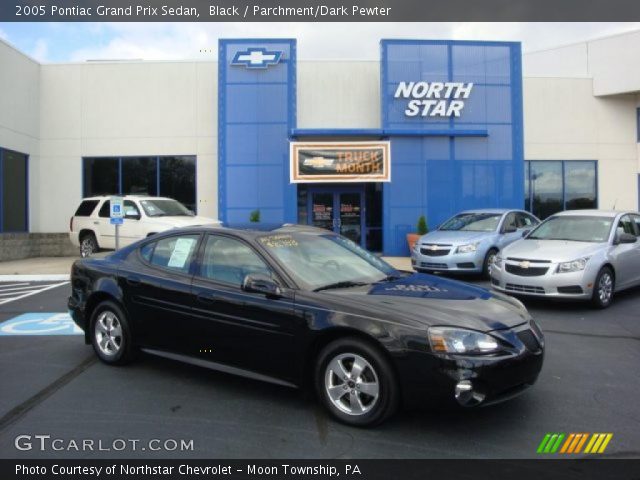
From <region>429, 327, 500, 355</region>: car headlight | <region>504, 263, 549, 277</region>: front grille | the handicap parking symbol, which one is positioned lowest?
the handicap parking symbol

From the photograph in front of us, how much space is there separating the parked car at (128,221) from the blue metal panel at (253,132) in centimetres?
321

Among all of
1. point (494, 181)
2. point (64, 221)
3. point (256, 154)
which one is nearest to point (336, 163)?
point (256, 154)

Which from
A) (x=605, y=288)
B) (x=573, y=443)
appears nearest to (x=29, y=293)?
(x=573, y=443)

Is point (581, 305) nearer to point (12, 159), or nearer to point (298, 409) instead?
point (298, 409)

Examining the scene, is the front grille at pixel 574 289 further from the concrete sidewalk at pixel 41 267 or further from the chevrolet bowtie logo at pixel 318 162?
the chevrolet bowtie logo at pixel 318 162

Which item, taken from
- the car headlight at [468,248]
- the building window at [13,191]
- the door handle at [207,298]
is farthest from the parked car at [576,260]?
the building window at [13,191]

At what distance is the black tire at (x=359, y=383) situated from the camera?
379 centimetres

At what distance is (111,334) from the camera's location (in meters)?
5.50

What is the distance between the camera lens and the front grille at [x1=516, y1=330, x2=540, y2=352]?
4.01 meters

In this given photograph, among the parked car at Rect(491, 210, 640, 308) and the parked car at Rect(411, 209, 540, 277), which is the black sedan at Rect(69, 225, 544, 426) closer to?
the parked car at Rect(491, 210, 640, 308)

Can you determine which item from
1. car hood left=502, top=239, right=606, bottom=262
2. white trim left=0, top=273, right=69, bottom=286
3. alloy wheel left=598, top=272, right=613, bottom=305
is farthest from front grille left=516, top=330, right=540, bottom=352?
white trim left=0, top=273, right=69, bottom=286

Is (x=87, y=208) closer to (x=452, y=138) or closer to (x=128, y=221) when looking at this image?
(x=128, y=221)

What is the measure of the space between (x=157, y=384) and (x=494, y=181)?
15732 millimetres

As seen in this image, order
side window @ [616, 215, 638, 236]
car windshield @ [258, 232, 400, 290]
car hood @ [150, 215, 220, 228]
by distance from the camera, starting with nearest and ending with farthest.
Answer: car windshield @ [258, 232, 400, 290]
side window @ [616, 215, 638, 236]
car hood @ [150, 215, 220, 228]
